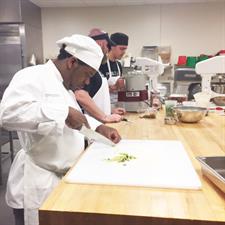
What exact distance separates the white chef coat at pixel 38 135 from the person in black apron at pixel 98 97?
0.51m

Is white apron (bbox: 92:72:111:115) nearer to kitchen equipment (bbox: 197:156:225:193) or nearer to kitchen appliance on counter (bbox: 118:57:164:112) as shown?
kitchen appliance on counter (bbox: 118:57:164:112)

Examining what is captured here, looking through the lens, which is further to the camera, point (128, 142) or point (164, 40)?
point (164, 40)

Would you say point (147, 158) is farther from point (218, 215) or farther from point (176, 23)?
point (176, 23)

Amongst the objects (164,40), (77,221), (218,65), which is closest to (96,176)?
(77,221)

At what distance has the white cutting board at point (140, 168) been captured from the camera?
3.12ft

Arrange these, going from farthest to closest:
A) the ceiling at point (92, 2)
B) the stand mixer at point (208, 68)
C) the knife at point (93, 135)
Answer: the ceiling at point (92, 2), the stand mixer at point (208, 68), the knife at point (93, 135)

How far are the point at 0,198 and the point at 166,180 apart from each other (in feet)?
7.75

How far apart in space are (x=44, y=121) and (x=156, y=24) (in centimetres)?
506

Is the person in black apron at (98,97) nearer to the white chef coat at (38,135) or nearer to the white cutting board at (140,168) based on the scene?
the white chef coat at (38,135)

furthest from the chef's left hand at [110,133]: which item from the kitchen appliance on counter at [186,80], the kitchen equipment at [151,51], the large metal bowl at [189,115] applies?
the kitchen equipment at [151,51]

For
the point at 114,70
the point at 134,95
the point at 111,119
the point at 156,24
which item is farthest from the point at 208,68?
the point at 156,24

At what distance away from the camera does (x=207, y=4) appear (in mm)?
5523

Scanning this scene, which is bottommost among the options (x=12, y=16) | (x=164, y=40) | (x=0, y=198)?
(x=0, y=198)

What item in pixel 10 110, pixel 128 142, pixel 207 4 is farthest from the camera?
pixel 207 4
